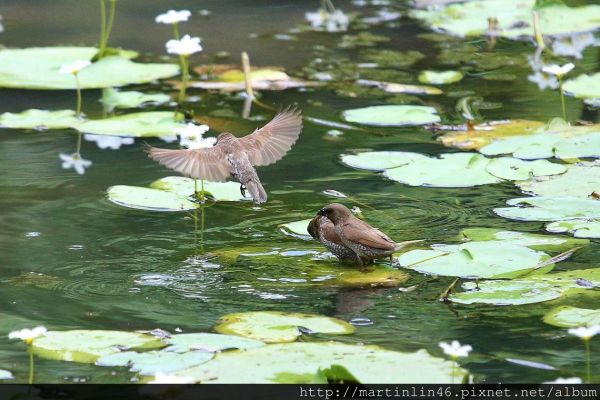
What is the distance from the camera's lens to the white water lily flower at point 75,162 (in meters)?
5.78

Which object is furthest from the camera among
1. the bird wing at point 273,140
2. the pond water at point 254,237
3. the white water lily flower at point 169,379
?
the bird wing at point 273,140

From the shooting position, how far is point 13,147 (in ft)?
Result: 20.2

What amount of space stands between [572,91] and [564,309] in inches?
138

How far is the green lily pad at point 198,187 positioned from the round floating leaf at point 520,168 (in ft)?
3.90

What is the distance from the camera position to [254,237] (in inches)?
185

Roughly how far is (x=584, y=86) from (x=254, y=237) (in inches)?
122

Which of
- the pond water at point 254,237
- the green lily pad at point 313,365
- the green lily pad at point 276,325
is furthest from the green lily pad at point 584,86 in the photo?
the green lily pad at point 313,365

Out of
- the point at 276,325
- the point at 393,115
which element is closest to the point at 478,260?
the point at 276,325

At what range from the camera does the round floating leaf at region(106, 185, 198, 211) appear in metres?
5.09

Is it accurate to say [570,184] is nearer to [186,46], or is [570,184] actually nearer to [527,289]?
[527,289]

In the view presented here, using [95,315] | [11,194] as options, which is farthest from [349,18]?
[95,315]

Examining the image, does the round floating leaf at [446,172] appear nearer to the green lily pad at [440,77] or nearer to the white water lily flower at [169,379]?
the green lily pad at [440,77]

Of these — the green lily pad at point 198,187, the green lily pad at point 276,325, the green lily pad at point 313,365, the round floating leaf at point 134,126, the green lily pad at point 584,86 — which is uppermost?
the green lily pad at point 584,86

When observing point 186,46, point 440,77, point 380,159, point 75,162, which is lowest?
point 75,162
